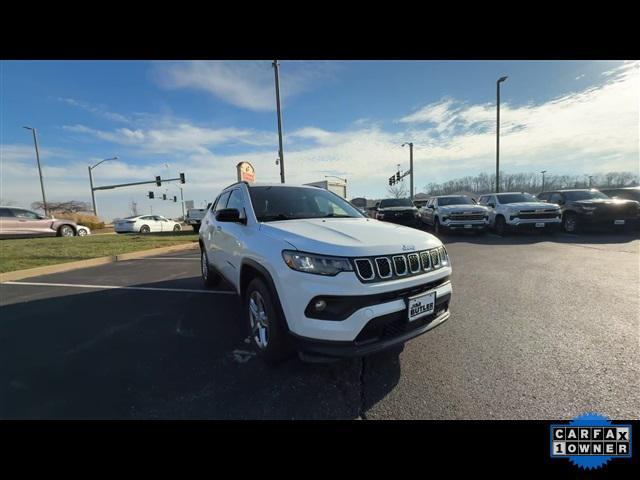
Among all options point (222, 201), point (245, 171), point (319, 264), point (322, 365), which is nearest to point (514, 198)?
point (222, 201)

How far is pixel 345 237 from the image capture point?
2.41 meters

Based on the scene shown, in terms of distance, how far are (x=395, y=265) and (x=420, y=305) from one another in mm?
414

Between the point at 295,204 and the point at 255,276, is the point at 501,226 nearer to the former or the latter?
the point at 295,204

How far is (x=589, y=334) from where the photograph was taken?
3.13 metres

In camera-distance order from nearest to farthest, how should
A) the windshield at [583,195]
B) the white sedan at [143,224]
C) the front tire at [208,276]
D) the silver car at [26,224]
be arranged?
the front tire at [208,276], the windshield at [583,195], the silver car at [26,224], the white sedan at [143,224]

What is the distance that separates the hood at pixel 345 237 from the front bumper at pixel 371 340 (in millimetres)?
531

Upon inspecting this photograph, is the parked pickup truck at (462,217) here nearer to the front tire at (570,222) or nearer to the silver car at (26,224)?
the front tire at (570,222)

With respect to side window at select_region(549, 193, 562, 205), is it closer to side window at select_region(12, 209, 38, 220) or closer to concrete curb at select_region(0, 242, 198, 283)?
concrete curb at select_region(0, 242, 198, 283)

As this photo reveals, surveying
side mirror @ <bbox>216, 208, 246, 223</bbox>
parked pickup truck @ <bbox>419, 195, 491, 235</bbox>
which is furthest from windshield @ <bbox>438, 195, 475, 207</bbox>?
side mirror @ <bbox>216, 208, 246, 223</bbox>

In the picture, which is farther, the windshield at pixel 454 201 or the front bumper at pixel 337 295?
the windshield at pixel 454 201

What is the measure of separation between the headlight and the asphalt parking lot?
997 millimetres
